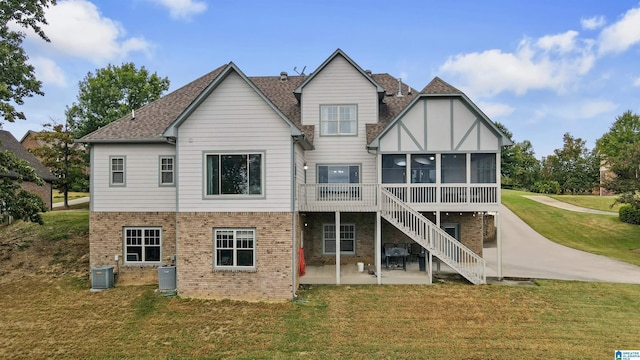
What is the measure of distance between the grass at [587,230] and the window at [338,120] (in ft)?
56.0

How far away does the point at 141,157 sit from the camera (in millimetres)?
15844

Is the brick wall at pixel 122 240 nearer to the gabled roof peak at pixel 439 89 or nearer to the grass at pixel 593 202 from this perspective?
the gabled roof peak at pixel 439 89

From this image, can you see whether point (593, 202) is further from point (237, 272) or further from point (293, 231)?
point (237, 272)

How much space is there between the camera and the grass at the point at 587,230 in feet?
83.0

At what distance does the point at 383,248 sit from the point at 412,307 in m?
6.04

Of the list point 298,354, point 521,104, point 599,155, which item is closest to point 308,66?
point 298,354

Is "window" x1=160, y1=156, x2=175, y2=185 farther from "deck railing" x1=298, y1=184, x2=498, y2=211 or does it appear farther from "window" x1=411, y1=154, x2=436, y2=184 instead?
"window" x1=411, y1=154, x2=436, y2=184

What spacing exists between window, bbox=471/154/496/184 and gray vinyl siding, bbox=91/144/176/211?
13545 mm

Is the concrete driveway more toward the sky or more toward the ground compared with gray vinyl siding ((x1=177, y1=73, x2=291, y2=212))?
more toward the ground

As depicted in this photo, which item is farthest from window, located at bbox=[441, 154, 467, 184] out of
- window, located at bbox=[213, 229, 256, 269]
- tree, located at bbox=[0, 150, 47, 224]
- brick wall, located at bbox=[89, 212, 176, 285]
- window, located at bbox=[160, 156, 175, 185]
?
tree, located at bbox=[0, 150, 47, 224]

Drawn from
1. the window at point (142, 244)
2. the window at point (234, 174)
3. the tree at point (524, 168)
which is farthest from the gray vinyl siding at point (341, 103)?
the tree at point (524, 168)

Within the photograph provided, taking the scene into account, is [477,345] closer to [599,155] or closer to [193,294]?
[193,294]

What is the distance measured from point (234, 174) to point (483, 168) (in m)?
11.3

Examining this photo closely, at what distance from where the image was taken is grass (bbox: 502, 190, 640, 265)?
25297mm
